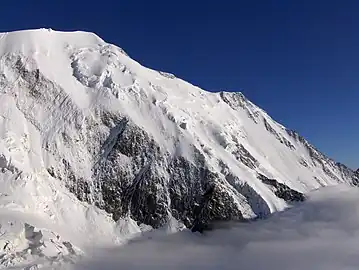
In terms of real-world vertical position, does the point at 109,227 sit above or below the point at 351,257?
below

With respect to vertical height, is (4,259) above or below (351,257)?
below

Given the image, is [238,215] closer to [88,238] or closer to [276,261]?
[276,261]

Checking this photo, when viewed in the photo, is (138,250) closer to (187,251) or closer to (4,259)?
(187,251)

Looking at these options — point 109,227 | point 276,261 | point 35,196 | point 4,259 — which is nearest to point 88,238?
point 109,227

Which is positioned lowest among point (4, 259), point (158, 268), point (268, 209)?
point (4, 259)

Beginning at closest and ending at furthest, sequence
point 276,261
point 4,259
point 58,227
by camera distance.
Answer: point 4,259 → point 58,227 → point 276,261

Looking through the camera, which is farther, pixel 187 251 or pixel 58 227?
pixel 187 251

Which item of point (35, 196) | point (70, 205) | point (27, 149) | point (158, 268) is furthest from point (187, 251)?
point (27, 149)

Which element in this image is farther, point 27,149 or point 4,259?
point 27,149

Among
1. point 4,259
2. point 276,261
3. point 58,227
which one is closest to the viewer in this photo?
point 4,259
